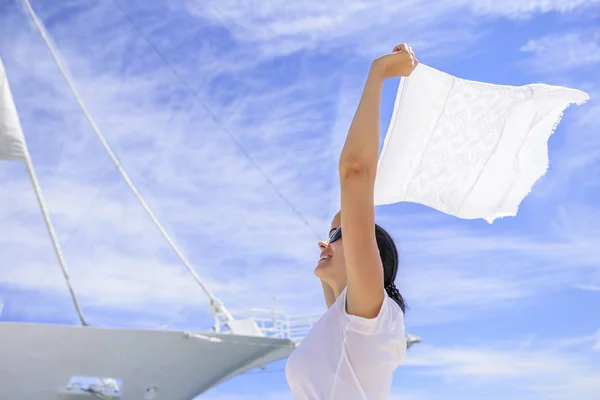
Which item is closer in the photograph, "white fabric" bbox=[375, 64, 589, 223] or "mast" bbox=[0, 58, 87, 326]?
"white fabric" bbox=[375, 64, 589, 223]

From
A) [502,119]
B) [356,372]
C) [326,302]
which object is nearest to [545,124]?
[502,119]

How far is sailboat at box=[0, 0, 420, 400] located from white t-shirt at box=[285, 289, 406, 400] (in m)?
12.3

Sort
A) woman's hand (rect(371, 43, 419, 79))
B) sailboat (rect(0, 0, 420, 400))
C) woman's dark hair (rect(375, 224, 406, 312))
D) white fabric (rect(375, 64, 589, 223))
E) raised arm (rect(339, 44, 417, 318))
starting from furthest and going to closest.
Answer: sailboat (rect(0, 0, 420, 400)) → white fabric (rect(375, 64, 589, 223)) → woman's dark hair (rect(375, 224, 406, 312)) → woman's hand (rect(371, 43, 419, 79)) → raised arm (rect(339, 44, 417, 318))

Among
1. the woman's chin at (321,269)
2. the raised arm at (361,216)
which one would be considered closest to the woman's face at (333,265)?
the woman's chin at (321,269)

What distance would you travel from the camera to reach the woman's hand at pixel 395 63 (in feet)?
6.05

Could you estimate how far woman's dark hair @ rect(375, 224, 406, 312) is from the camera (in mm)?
1962

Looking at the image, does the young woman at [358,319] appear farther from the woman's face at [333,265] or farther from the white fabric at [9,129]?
the white fabric at [9,129]

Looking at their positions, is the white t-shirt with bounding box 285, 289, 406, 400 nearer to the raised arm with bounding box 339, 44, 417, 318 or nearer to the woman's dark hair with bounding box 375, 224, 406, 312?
the raised arm with bounding box 339, 44, 417, 318

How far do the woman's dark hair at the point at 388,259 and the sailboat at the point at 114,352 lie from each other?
Result: 12.1 metres

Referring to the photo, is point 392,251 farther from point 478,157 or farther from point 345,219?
point 478,157

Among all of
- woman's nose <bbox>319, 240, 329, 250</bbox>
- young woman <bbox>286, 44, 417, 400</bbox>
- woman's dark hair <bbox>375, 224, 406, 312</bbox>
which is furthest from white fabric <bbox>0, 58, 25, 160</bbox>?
young woman <bbox>286, 44, 417, 400</bbox>

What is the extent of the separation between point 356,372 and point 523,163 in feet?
3.27

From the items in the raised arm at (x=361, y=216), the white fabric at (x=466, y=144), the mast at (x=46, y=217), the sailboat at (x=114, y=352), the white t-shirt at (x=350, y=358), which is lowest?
the white t-shirt at (x=350, y=358)

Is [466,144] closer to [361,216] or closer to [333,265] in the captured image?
[333,265]
